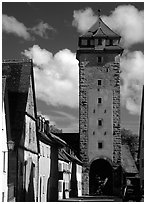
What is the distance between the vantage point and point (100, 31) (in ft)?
182

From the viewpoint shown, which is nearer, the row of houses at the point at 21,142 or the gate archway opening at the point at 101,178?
the row of houses at the point at 21,142

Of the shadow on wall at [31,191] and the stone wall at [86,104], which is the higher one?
the stone wall at [86,104]

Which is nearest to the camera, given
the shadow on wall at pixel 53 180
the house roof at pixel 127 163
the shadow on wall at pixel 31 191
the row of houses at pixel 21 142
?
the row of houses at pixel 21 142

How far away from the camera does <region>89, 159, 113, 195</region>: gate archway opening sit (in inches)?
1981

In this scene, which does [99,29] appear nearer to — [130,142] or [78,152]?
[78,152]

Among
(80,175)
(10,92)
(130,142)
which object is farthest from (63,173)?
(130,142)

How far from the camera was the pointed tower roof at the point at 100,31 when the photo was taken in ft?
180

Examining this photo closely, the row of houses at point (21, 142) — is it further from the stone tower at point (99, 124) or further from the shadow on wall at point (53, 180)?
the stone tower at point (99, 124)

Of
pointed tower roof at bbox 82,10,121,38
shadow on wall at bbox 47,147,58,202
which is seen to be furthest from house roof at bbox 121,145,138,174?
shadow on wall at bbox 47,147,58,202

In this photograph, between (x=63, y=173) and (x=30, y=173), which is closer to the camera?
(x=30, y=173)

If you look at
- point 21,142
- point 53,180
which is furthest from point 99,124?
point 21,142

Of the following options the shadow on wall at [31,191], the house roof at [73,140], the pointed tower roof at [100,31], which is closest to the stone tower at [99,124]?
the house roof at [73,140]

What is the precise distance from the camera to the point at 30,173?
79.0 feet

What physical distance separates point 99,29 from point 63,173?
A: 23.6 metres
